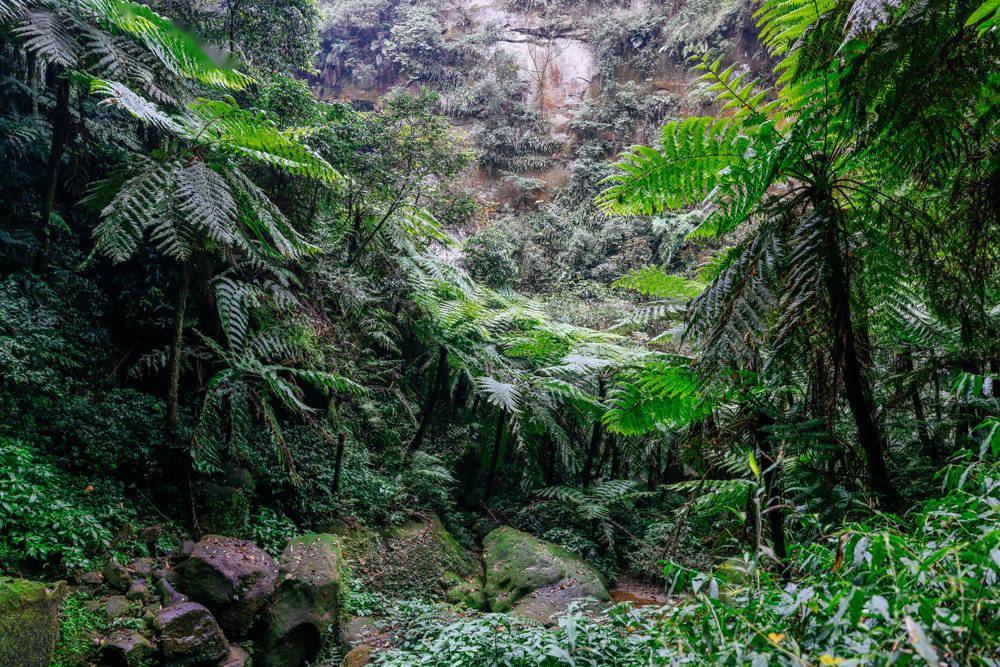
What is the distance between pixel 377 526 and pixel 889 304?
4.70m

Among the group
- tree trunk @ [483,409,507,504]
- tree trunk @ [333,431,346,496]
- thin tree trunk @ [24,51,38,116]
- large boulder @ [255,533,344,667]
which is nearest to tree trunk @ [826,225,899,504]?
large boulder @ [255,533,344,667]

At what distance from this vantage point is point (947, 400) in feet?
8.13

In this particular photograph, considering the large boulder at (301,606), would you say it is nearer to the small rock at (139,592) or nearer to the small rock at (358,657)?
the small rock at (358,657)

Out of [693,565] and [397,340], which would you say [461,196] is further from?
[693,565]

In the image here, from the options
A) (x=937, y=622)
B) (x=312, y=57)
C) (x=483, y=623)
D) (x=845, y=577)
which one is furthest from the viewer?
(x=312, y=57)

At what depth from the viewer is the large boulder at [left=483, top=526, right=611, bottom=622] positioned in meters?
4.37

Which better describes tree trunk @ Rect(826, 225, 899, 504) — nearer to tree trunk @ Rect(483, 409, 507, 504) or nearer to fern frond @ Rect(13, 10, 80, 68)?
fern frond @ Rect(13, 10, 80, 68)

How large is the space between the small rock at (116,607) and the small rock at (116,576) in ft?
0.32

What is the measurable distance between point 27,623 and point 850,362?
11.7 ft

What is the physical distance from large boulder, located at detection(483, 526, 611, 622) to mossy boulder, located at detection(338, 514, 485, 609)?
0.21 metres

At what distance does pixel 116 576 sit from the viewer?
9.81 feet

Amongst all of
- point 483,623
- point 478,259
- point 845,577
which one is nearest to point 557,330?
point 478,259

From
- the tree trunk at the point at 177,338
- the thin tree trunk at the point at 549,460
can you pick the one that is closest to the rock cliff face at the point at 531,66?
the thin tree trunk at the point at 549,460

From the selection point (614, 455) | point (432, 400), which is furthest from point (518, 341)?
point (614, 455)
